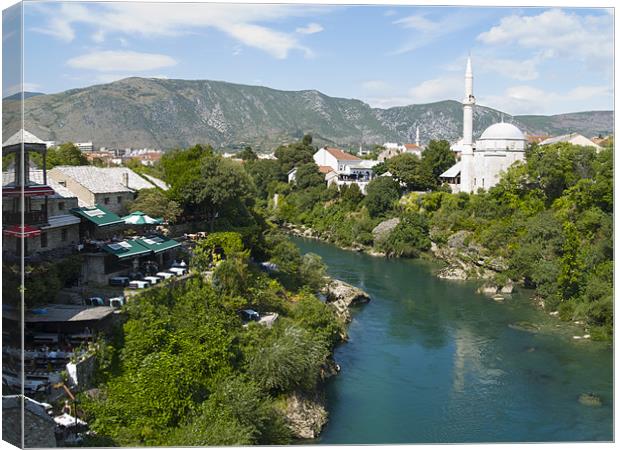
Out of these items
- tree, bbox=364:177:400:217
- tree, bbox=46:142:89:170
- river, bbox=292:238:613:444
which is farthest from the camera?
tree, bbox=364:177:400:217

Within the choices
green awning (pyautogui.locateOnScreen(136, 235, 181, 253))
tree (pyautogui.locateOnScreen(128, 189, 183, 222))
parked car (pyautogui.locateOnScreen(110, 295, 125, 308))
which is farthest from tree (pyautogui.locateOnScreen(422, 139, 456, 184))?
parked car (pyautogui.locateOnScreen(110, 295, 125, 308))

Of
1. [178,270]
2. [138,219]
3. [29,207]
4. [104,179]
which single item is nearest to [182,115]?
[104,179]

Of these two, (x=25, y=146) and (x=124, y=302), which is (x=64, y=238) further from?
(x=25, y=146)

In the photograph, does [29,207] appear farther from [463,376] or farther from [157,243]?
[463,376]

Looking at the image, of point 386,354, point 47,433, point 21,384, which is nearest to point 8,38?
point 21,384

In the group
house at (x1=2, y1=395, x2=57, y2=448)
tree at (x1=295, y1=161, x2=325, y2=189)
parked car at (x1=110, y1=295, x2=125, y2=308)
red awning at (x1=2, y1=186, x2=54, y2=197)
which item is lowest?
house at (x1=2, y1=395, x2=57, y2=448)

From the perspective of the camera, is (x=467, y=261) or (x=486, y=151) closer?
(x=467, y=261)

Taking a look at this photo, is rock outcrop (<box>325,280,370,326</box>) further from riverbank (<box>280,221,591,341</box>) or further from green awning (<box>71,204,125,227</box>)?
green awning (<box>71,204,125,227</box>)
